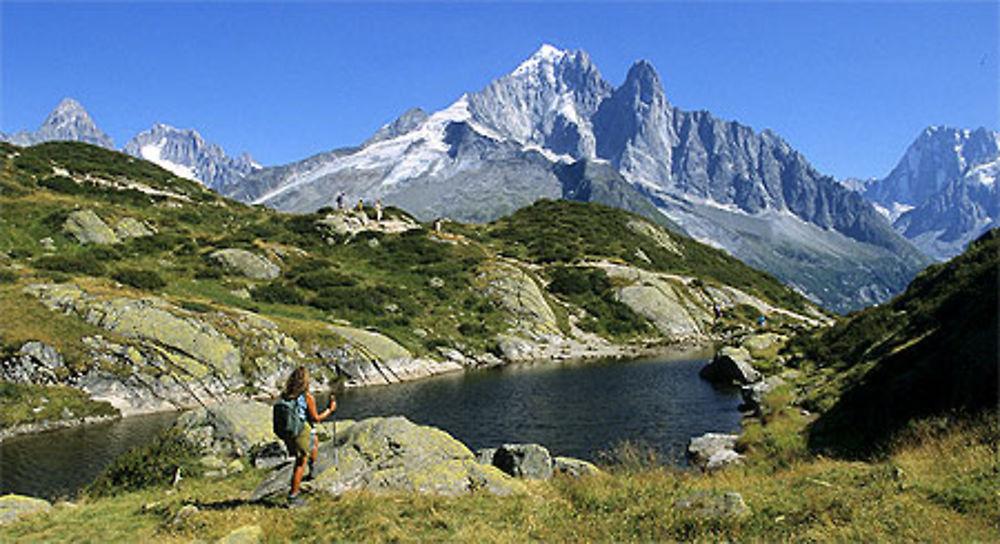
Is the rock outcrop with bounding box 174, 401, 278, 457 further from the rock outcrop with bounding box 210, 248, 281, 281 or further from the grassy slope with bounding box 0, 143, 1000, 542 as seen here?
the rock outcrop with bounding box 210, 248, 281, 281

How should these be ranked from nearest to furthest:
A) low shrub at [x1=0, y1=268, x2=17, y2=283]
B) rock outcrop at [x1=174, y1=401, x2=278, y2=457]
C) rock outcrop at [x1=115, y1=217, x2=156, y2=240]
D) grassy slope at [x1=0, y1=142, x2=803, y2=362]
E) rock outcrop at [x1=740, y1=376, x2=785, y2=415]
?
rock outcrop at [x1=174, y1=401, x2=278, y2=457] → rock outcrop at [x1=740, y1=376, x2=785, y2=415] → low shrub at [x1=0, y1=268, x2=17, y2=283] → grassy slope at [x1=0, y1=142, x2=803, y2=362] → rock outcrop at [x1=115, y1=217, x2=156, y2=240]

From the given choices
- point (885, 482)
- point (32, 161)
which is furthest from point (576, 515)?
point (32, 161)

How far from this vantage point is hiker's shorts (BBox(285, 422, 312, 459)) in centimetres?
1257

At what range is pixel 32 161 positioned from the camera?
311 feet

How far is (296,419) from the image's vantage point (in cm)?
1245

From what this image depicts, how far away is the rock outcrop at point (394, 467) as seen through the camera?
571 inches

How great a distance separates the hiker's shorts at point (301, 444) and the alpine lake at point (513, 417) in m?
12.6

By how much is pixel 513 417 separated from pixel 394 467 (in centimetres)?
2131

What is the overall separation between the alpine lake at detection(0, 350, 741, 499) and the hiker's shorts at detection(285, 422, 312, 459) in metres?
12.6

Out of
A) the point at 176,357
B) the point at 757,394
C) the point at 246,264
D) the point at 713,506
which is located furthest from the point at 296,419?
the point at 246,264

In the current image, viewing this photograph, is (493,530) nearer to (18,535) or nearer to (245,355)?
(18,535)

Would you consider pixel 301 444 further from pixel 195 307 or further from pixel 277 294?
pixel 277 294

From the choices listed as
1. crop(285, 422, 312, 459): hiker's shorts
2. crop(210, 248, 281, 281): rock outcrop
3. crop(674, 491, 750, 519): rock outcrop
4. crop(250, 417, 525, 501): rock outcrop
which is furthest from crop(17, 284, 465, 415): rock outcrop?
crop(674, 491, 750, 519): rock outcrop

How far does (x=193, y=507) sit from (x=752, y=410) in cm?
3297
